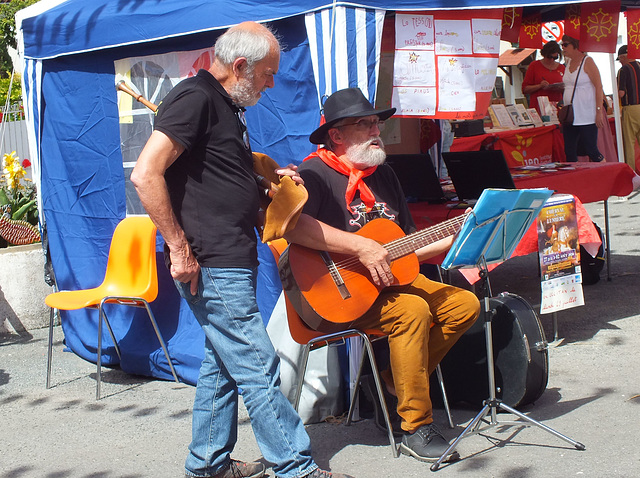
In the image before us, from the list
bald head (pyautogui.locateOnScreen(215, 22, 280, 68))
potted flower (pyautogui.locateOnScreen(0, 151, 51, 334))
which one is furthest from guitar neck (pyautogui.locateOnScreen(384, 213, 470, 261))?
potted flower (pyautogui.locateOnScreen(0, 151, 51, 334))

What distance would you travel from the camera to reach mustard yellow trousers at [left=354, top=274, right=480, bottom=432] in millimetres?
3492

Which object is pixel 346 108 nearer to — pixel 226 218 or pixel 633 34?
pixel 226 218

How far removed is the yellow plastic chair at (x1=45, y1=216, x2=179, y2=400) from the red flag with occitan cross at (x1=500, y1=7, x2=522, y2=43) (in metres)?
3.12

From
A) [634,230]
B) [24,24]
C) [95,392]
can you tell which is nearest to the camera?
[95,392]

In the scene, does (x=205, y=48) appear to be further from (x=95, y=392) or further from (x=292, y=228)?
(x=95, y=392)

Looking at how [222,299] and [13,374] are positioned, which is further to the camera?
[13,374]

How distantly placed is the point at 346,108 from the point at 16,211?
4.48 m

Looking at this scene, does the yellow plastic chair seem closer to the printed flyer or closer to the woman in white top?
the printed flyer

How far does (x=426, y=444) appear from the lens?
3.50 metres

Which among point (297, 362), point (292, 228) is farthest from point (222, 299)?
point (297, 362)

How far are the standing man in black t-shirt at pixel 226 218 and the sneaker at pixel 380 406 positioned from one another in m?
0.74

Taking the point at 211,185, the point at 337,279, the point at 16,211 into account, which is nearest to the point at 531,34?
the point at 16,211

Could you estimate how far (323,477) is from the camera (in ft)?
10.2

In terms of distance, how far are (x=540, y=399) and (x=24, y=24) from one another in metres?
3.97
